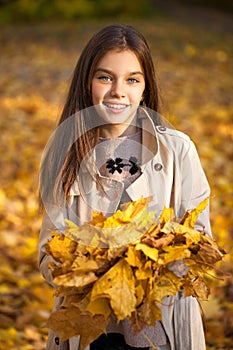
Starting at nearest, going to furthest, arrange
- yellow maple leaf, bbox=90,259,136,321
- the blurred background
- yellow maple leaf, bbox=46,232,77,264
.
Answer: yellow maple leaf, bbox=90,259,136,321 → yellow maple leaf, bbox=46,232,77,264 → the blurred background

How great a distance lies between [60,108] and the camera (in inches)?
164

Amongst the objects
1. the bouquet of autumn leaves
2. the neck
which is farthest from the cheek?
the bouquet of autumn leaves

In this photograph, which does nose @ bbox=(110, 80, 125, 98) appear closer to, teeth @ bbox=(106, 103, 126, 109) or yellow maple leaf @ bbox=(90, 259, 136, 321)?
teeth @ bbox=(106, 103, 126, 109)

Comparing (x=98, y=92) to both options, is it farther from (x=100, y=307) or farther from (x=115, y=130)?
(x=100, y=307)

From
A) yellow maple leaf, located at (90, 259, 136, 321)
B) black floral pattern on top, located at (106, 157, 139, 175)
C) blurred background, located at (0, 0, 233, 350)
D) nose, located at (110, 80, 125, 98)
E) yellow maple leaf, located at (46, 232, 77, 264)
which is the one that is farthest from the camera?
blurred background, located at (0, 0, 233, 350)

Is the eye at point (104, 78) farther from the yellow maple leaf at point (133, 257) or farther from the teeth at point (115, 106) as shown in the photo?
the yellow maple leaf at point (133, 257)

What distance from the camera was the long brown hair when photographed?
7.73 ft

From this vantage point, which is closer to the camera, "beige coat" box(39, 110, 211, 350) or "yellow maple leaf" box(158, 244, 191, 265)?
"yellow maple leaf" box(158, 244, 191, 265)

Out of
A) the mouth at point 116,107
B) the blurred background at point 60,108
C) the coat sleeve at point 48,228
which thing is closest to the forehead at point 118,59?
the mouth at point 116,107

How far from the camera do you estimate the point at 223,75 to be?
10.5 m

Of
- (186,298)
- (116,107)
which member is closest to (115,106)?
(116,107)

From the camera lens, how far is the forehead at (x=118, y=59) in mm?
2314

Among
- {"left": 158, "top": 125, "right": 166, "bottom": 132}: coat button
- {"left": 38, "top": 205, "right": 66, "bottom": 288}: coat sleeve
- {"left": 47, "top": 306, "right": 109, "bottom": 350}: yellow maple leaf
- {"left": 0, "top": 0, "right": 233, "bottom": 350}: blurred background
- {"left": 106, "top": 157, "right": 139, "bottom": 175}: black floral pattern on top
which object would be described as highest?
{"left": 0, "top": 0, "right": 233, "bottom": 350}: blurred background

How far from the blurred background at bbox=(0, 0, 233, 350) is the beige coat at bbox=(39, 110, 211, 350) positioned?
12 cm
